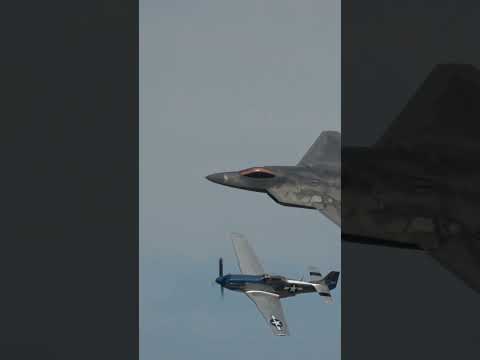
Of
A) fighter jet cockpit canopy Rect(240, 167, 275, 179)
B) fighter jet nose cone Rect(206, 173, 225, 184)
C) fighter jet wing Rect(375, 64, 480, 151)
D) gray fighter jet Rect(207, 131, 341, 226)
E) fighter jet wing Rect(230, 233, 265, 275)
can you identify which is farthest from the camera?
fighter jet wing Rect(230, 233, 265, 275)

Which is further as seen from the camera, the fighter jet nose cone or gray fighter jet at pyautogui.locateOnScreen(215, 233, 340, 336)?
gray fighter jet at pyautogui.locateOnScreen(215, 233, 340, 336)

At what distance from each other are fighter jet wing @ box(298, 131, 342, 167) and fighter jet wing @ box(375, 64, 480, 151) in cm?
297

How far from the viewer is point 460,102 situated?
27.9m

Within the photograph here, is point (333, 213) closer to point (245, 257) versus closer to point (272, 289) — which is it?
point (272, 289)

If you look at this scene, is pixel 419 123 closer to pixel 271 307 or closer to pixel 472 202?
pixel 472 202

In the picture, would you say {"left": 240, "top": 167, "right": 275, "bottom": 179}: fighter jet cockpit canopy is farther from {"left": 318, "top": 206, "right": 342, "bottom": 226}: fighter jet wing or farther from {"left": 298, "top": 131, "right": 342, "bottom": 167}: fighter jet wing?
{"left": 298, "top": 131, "right": 342, "bottom": 167}: fighter jet wing

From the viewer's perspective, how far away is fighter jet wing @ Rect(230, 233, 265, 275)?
202ft

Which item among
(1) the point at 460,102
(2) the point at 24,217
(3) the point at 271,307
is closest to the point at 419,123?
(1) the point at 460,102

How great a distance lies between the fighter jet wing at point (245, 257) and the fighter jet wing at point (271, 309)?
3762 mm

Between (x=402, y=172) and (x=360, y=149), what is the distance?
152cm

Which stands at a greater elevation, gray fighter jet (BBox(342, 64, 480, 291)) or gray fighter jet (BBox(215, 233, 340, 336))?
gray fighter jet (BBox(342, 64, 480, 291))

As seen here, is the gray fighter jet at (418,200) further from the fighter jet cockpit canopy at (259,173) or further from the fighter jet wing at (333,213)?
the fighter jet cockpit canopy at (259,173)

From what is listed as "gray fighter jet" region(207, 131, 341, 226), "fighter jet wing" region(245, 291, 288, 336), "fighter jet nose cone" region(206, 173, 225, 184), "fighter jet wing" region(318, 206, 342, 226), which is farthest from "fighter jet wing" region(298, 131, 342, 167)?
"fighter jet wing" region(245, 291, 288, 336)

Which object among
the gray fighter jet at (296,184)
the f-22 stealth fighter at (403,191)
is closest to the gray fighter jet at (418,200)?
the f-22 stealth fighter at (403,191)
